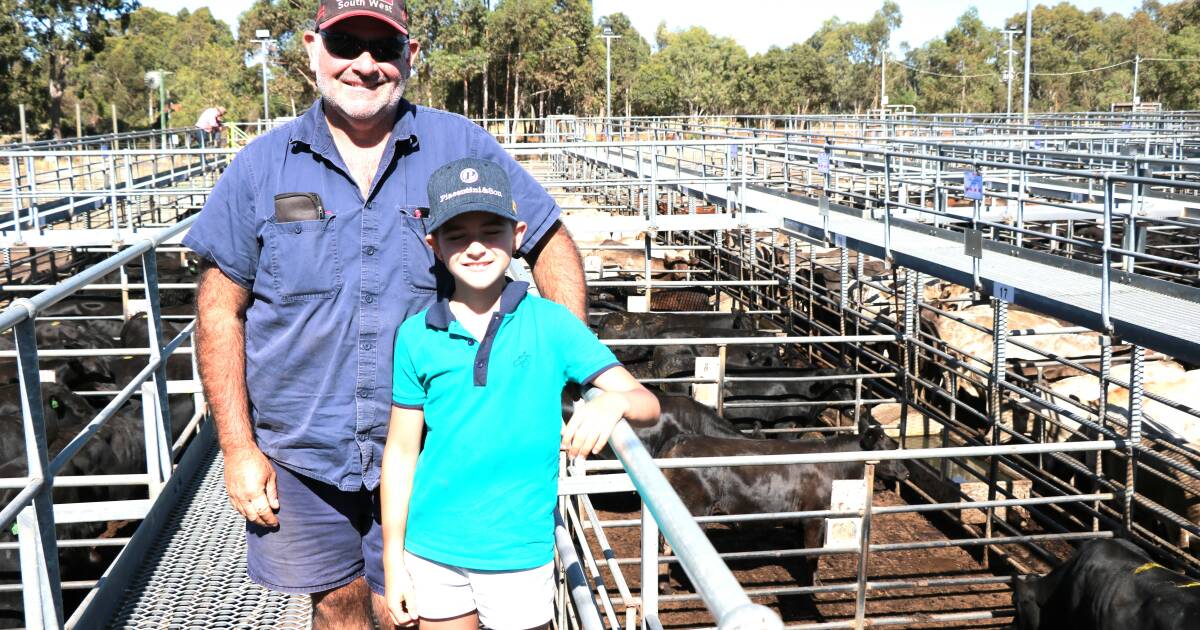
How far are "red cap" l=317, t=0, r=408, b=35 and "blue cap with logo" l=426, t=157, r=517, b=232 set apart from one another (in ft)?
1.77

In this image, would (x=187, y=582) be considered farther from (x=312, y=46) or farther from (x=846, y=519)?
(x=846, y=519)

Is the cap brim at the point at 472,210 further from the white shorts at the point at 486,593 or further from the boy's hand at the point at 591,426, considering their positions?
the white shorts at the point at 486,593

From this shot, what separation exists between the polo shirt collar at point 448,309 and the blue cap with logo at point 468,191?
0.17 meters

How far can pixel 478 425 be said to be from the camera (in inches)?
92.6

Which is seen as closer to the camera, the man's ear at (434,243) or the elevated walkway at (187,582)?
the man's ear at (434,243)

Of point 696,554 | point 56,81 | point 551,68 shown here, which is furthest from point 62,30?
point 696,554

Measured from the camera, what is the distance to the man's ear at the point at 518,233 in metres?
2.62

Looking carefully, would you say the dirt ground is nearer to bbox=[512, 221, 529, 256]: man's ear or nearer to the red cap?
bbox=[512, 221, 529, 256]: man's ear

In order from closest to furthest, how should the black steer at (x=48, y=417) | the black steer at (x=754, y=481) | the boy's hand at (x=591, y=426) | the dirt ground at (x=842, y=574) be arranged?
the boy's hand at (x=591, y=426), the black steer at (x=48, y=417), the dirt ground at (x=842, y=574), the black steer at (x=754, y=481)

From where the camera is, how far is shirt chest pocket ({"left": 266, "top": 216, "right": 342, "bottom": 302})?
8.95ft

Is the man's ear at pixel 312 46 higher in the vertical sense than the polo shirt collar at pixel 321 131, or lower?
higher

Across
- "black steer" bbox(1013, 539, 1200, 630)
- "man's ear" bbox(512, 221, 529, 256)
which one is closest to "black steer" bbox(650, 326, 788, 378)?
"black steer" bbox(1013, 539, 1200, 630)

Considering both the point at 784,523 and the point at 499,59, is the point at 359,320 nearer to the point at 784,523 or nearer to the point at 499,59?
the point at 784,523

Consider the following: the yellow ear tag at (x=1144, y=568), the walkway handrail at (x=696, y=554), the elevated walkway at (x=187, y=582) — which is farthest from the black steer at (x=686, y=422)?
the walkway handrail at (x=696, y=554)
